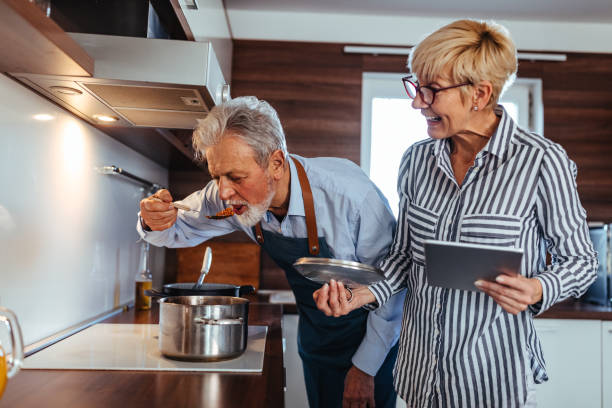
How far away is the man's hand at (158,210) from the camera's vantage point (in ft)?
4.33

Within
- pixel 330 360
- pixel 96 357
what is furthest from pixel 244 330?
pixel 330 360

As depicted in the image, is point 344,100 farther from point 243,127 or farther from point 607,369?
point 607,369

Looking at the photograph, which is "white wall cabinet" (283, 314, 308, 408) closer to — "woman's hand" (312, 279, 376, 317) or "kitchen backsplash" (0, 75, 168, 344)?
"kitchen backsplash" (0, 75, 168, 344)

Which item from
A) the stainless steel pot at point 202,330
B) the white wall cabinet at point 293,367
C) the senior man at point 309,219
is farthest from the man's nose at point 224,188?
the white wall cabinet at point 293,367

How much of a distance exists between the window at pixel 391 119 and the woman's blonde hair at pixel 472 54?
6.04 feet

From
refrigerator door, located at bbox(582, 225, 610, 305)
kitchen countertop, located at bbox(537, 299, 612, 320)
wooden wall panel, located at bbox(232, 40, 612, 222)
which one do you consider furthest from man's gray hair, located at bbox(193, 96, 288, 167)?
refrigerator door, located at bbox(582, 225, 610, 305)

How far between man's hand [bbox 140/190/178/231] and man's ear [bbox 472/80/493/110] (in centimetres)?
77

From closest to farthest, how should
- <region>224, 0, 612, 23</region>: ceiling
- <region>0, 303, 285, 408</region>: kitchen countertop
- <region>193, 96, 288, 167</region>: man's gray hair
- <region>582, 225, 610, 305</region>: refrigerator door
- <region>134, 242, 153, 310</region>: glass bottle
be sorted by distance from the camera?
<region>0, 303, 285, 408</region>: kitchen countertop < <region>193, 96, 288, 167</region>: man's gray hair < <region>134, 242, 153, 310</region>: glass bottle < <region>582, 225, 610, 305</region>: refrigerator door < <region>224, 0, 612, 23</region>: ceiling

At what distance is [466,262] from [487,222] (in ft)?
0.62

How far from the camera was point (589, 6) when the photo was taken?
8.97 feet

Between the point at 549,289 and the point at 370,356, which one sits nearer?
the point at 549,289

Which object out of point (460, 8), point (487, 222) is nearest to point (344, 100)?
point (460, 8)

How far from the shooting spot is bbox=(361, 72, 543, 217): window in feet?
9.63

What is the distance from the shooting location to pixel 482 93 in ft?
3.49
